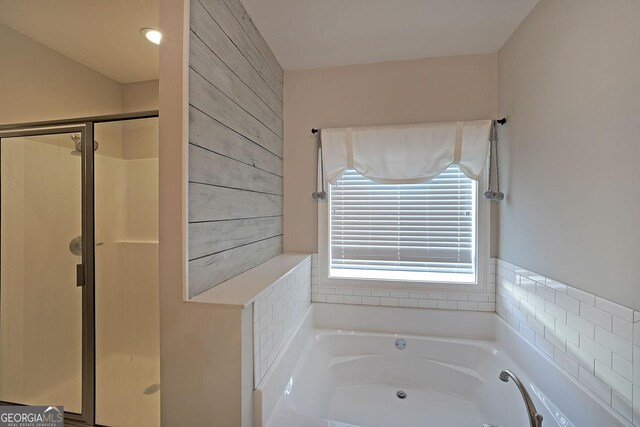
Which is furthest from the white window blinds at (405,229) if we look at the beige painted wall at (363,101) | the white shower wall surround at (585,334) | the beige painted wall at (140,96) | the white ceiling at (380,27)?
the beige painted wall at (140,96)

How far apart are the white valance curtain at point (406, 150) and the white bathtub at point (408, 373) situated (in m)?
1.02

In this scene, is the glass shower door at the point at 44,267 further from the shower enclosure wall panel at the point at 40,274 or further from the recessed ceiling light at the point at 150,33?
the recessed ceiling light at the point at 150,33

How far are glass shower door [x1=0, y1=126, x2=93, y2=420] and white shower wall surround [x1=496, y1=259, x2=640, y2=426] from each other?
102 inches

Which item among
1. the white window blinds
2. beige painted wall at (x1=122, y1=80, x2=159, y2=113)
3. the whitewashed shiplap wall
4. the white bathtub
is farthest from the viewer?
beige painted wall at (x1=122, y1=80, x2=159, y2=113)

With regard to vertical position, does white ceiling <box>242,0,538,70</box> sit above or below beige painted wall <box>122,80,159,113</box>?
above

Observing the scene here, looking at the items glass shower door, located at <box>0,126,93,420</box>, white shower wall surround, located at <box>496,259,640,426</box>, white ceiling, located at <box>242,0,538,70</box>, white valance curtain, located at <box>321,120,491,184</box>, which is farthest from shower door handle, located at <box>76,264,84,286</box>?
white shower wall surround, located at <box>496,259,640,426</box>

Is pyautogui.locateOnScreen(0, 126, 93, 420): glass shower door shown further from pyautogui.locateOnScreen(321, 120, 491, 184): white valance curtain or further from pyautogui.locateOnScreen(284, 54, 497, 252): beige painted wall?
pyautogui.locateOnScreen(321, 120, 491, 184): white valance curtain

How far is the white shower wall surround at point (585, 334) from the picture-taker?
875 millimetres

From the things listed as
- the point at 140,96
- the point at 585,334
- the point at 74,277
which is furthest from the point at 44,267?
the point at 585,334

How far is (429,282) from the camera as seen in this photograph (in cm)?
186

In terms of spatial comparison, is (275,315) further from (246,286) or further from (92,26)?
(92,26)

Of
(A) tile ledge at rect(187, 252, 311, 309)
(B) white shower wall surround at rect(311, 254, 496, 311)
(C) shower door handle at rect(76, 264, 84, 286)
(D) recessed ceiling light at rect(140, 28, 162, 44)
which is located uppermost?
(D) recessed ceiling light at rect(140, 28, 162, 44)

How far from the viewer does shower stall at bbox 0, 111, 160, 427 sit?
1.59 m

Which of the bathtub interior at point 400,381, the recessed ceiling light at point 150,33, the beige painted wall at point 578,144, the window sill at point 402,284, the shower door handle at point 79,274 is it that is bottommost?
the bathtub interior at point 400,381
